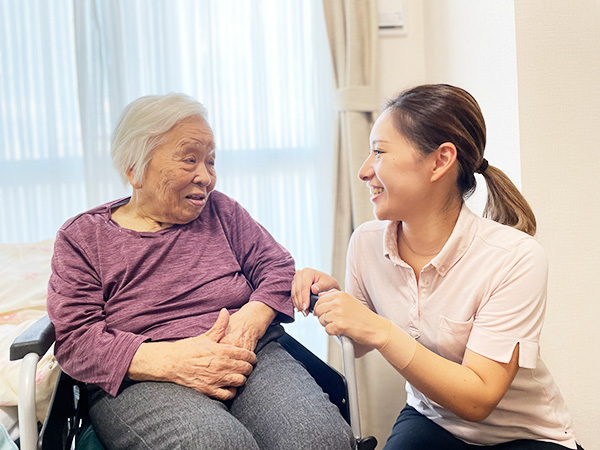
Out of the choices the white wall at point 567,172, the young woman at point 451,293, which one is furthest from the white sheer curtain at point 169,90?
the young woman at point 451,293

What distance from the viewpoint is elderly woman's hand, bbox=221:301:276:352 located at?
1368 millimetres

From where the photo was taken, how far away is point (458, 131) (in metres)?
1.32

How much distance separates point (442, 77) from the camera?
233 cm

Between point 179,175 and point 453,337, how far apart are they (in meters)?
0.80

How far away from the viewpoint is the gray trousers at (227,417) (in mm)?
1135

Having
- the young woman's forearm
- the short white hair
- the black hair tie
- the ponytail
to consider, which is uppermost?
the short white hair

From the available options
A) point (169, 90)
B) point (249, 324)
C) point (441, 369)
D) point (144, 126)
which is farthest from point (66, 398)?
point (169, 90)

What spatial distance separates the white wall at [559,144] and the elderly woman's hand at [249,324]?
3.00 feet

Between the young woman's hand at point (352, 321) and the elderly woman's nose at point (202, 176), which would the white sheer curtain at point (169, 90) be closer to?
the elderly woman's nose at point (202, 176)

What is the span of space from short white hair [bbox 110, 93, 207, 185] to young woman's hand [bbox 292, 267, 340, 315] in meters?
0.51

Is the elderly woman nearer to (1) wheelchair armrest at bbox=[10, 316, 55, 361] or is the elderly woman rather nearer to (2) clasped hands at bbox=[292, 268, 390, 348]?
(1) wheelchair armrest at bbox=[10, 316, 55, 361]

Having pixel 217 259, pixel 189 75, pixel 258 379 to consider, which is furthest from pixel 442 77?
pixel 258 379

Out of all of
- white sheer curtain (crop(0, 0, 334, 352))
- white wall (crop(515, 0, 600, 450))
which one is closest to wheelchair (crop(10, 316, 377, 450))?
white wall (crop(515, 0, 600, 450))

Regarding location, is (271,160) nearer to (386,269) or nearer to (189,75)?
(189,75)
